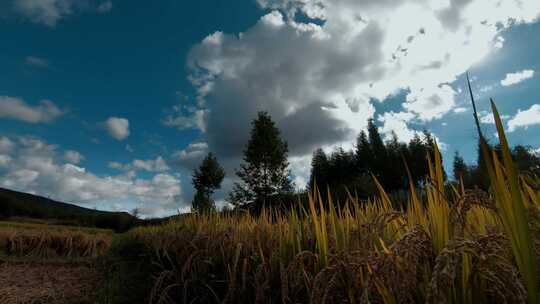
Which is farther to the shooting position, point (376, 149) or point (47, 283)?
point (376, 149)

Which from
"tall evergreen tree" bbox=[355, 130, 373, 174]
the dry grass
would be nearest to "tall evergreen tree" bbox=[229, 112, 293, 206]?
the dry grass

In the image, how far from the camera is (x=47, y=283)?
3.37m

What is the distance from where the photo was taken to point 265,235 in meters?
2.57

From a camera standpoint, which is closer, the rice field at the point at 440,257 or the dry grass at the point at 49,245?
the rice field at the point at 440,257

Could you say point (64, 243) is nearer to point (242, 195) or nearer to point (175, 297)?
point (175, 297)

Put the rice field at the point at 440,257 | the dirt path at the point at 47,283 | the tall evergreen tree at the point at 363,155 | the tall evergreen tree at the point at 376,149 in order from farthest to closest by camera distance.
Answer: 1. the tall evergreen tree at the point at 363,155
2. the tall evergreen tree at the point at 376,149
3. the dirt path at the point at 47,283
4. the rice field at the point at 440,257

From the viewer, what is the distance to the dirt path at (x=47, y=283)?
108 inches

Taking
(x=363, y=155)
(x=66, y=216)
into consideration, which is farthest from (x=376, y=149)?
(x=66, y=216)

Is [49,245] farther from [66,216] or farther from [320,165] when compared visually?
[320,165]

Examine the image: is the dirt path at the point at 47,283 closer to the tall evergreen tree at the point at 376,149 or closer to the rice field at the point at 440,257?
the rice field at the point at 440,257

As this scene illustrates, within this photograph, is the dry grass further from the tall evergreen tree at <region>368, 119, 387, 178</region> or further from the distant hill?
the tall evergreen tree at <region>368, 119, 387, 178</region>

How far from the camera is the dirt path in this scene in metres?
2.73

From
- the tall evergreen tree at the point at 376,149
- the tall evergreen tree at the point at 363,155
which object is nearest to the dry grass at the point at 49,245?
the tall evergreen tree at the point at 376,149

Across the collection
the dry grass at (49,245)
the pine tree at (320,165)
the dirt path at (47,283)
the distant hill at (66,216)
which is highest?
the pine tree at (320,165)
